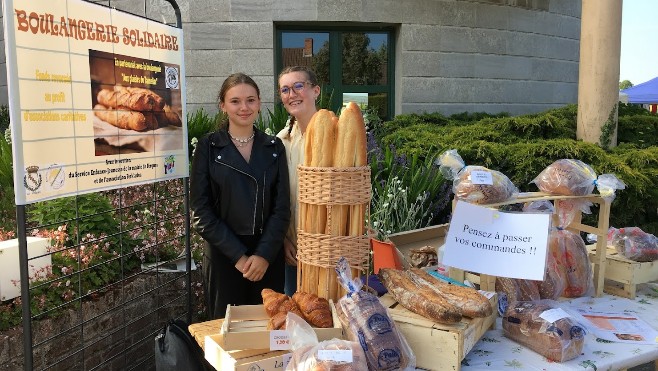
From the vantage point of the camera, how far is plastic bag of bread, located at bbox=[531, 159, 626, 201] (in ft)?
7.47

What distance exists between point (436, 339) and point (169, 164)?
175 cm

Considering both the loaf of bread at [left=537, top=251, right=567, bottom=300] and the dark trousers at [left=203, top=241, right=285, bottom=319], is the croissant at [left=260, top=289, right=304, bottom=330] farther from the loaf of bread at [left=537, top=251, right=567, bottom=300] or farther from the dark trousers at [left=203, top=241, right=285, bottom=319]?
the loaf of bread at [left=537, top=251, right=567, bottom=300]

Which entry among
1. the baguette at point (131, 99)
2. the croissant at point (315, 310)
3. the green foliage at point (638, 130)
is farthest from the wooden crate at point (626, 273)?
the green foliage at point (638, 130)

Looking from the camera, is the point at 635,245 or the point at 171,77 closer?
the point at 635,245

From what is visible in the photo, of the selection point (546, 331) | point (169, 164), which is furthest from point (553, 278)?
point (169, 164)

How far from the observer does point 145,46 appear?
2.65 meters

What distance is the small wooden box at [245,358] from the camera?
62.6 inches

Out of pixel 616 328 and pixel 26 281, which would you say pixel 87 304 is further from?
pixel 616 328

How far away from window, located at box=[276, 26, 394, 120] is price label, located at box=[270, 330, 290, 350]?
6.75 metres

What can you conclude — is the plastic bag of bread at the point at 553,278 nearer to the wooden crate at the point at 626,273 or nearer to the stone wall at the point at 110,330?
the wooden crate at the point at 626,273

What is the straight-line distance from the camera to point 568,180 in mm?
2275

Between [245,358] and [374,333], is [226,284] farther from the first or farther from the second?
[374,333]

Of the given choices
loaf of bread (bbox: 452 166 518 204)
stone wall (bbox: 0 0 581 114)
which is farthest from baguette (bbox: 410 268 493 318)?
stone wall (bbox: 0 0 581 114)

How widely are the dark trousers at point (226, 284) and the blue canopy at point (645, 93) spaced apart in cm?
1496
